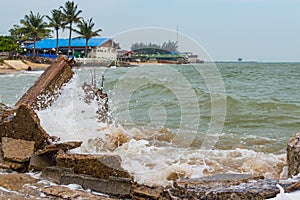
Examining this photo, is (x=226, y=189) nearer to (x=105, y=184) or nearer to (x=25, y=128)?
(x=105, y=184)

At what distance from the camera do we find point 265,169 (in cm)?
559

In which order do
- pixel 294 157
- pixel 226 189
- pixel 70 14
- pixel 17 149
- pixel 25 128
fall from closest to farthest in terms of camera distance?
1. pixel 226 189
2. pixel 294 157
3. pixel 17 149
4. pixel 25 128
5. pixel 70 14

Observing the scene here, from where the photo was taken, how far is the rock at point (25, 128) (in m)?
5.10

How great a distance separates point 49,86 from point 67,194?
346cm

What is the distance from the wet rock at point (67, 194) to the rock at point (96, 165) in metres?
0.37

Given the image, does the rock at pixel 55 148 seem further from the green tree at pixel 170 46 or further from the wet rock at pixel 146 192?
the green tree at pixel 170 46

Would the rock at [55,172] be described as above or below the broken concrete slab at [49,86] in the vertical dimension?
below

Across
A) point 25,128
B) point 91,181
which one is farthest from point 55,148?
point 91,181

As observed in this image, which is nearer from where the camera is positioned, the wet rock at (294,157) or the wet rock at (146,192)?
the wet rock at (146,192)

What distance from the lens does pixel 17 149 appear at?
477 centimetres

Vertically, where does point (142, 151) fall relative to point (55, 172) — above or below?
below

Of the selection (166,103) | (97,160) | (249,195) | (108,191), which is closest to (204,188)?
(249,195)

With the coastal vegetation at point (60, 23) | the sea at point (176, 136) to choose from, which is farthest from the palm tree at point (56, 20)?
the sea at point (176, 136)

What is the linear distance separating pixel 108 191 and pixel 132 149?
228 centimetres
